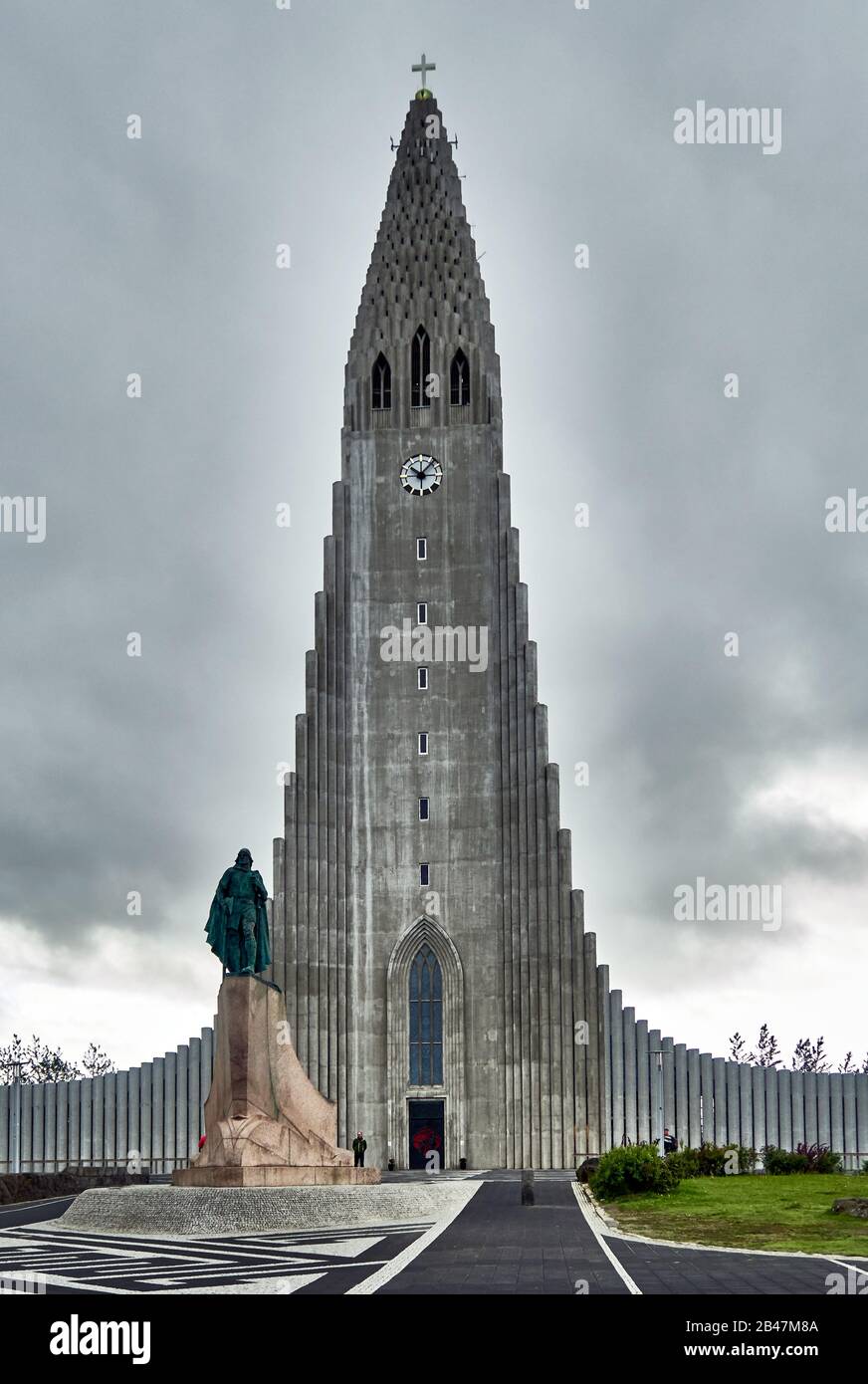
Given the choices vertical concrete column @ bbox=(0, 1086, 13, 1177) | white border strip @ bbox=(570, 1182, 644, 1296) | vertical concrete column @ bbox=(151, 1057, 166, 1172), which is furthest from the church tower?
white border strip @ bbox=(570, 1182, 644, 1296)

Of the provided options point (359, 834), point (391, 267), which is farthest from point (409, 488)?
point (359, 834)

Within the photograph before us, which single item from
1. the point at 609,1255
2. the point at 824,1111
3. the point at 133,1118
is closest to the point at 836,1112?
the point at 824,1111

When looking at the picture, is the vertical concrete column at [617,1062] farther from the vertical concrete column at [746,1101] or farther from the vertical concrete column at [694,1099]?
the vertical concrete column at [746,1101]

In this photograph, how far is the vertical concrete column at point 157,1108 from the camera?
6331 centimetres

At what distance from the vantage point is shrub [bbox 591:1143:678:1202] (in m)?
A: 30.2

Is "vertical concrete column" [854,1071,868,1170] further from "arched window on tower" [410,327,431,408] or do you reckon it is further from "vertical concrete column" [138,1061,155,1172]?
"arched window on tower" [410,327,431,408]

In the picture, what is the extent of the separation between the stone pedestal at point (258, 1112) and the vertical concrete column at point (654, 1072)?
3173 centimetres

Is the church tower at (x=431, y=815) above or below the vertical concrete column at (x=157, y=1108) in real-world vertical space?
above

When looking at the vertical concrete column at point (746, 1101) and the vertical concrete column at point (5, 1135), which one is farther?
the vertical concrete column at point (5, 1135)

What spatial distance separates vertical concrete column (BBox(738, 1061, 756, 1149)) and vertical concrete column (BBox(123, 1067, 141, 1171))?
2514 cm

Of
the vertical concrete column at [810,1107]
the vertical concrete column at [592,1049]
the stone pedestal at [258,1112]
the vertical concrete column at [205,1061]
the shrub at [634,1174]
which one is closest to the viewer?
the stone pedestal at [258,1112]

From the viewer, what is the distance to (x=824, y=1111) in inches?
2454

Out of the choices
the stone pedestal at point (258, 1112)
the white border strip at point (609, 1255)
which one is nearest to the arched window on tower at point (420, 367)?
the stone pedestal at point (258, 1112)
